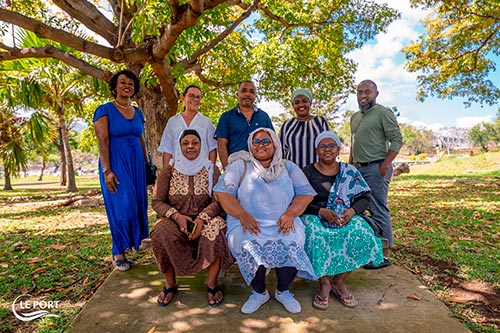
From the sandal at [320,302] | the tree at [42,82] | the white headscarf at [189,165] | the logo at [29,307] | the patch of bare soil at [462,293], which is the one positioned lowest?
the patch of bare soil at [462,293]

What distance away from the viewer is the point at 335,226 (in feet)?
9.73

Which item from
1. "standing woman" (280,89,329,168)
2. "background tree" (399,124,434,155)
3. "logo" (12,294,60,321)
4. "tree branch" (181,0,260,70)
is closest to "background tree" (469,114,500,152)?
"background tree" (399,124,434,155)

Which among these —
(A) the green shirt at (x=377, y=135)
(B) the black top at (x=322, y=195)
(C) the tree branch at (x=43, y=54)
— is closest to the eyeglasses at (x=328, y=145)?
(B) the black top at (x=322, y=195)

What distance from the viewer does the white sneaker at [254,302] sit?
273cm

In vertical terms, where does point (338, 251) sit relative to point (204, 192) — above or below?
below

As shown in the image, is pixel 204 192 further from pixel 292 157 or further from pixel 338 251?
pixel 338 251

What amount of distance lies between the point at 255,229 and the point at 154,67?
13.8 ft

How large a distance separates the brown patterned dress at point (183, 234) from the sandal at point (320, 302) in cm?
83

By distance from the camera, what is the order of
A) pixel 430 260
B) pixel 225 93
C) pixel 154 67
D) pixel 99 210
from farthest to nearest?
pixel 225 93
pixel 99 210
pixel 154 67
pixel 430 260

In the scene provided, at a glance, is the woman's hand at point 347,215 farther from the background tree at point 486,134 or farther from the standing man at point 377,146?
the background tree at point 486,134

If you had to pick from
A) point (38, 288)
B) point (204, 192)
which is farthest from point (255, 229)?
point (38, 288)

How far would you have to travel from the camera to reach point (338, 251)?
114 inches

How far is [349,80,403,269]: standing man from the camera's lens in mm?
3750

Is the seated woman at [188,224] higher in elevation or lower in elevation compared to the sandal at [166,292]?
higher
